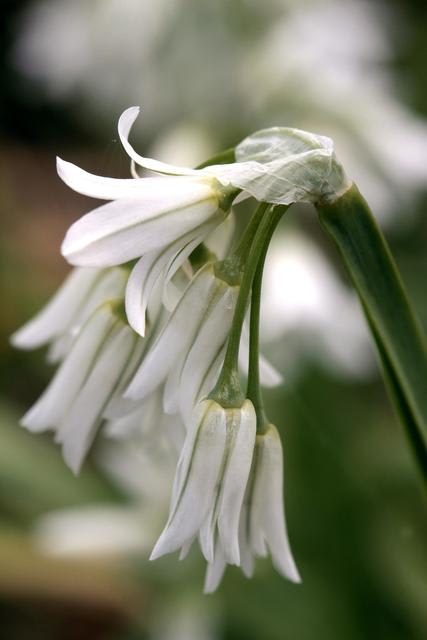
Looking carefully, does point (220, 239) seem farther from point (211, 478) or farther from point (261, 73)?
point (261, 73)

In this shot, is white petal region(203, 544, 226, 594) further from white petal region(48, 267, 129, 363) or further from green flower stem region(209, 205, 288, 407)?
white petal region(48, 267, 129, 363)

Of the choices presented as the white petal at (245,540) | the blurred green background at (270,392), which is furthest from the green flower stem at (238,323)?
the blurred green background at (270,392)

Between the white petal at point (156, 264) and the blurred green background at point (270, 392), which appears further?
the blurred green background at point (270, 392)

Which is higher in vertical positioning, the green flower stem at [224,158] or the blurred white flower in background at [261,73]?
the blurred white flower in background at [261,73]

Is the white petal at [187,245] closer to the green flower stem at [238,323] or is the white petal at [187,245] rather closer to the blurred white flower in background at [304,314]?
the green flower stem at [238,323]

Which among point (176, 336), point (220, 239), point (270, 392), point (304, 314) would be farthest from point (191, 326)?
point (304, 314)

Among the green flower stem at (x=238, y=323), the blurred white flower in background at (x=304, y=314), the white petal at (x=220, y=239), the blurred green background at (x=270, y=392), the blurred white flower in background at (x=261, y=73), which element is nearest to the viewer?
the green flower stem at (x=238, y=323)

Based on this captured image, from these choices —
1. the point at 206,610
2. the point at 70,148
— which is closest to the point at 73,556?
the point at 206,610

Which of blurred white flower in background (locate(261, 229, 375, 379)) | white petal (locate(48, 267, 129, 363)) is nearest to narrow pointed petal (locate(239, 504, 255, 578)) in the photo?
white petal (locate(48, 267, 129, 363))
